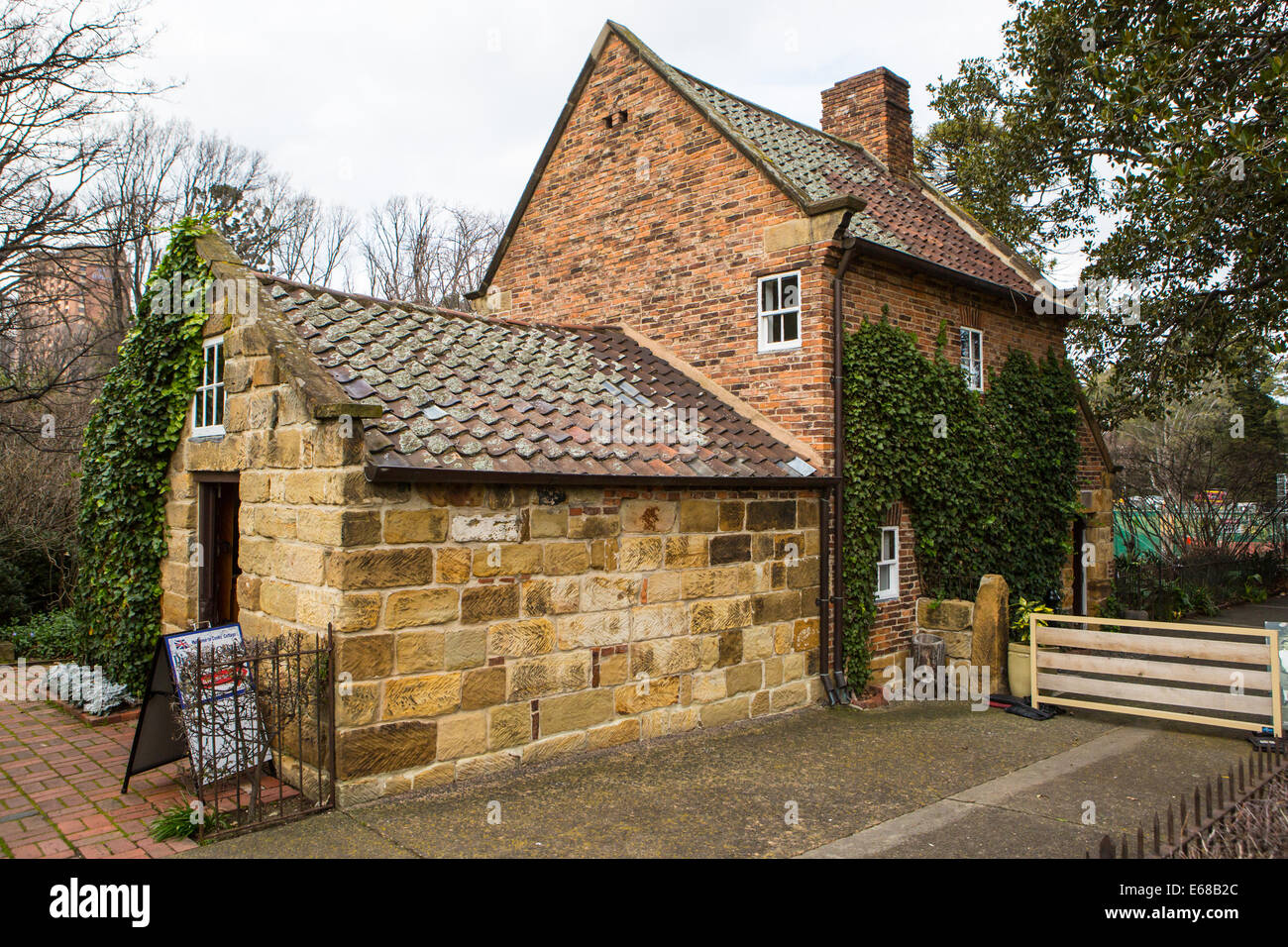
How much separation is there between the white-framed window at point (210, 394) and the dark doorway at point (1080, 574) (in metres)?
13.7

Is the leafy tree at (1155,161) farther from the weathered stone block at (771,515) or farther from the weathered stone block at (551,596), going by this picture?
the weathered stone block at (551,596)

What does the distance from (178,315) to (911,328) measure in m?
8.53

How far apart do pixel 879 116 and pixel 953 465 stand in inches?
281

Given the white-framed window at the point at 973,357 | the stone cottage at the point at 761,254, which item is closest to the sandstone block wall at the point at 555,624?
the stone cottage at the point at 761,254

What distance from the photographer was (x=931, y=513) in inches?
442

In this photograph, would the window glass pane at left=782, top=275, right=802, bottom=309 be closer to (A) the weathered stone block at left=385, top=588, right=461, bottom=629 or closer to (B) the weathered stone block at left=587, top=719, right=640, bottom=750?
(B) the weathered stone block at left=587, top=719, right=640, bottom=750

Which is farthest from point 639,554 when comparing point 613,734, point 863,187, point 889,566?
point 863,187

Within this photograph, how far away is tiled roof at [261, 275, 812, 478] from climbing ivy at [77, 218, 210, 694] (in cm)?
120

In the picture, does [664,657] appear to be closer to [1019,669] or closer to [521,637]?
[521,637]

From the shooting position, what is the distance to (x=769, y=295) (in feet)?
34.6

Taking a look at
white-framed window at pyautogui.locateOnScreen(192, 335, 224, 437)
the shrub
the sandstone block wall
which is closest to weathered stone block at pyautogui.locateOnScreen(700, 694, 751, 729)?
the sandstone block wall

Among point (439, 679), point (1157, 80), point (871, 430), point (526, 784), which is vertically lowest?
point (526, 784)
